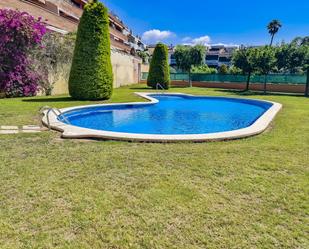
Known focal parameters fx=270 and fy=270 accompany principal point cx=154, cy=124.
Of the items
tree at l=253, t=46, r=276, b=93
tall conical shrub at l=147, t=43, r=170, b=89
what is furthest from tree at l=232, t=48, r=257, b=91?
tall conical shrub at l=147, t=43, r=170, b=89

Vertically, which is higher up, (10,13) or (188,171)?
(10,13)

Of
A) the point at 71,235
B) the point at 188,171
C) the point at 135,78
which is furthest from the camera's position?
the point at 135,78

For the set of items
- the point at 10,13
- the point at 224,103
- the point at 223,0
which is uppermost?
the point at 223,0

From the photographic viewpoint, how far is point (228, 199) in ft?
12.1

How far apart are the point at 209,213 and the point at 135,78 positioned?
1431 inches

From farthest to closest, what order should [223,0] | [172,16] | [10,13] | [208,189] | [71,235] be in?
[172,16] → [223,0] → [10,13] → [208,189] → [71,235]

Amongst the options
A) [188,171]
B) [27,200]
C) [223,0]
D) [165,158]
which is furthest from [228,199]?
[223,0]

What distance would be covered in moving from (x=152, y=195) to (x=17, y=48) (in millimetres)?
14572

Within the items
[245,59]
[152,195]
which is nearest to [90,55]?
[152,195]

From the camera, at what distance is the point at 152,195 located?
12.4 feet

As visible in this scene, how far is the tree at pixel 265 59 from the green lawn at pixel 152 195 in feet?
73.0

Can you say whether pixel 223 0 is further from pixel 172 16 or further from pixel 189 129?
pixel 189 129

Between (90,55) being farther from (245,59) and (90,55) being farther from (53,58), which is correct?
(245,59)

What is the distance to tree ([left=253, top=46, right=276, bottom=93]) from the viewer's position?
25953mm
